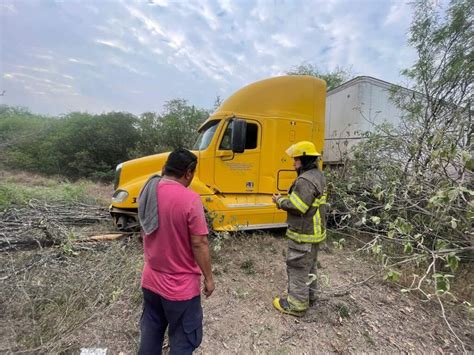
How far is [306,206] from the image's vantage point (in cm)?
256

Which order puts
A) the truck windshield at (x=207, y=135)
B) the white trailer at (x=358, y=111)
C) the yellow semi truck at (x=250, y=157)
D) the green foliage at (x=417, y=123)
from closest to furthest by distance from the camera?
the green foliage at (x=417, y=123), the yellow semi truck at (x=250, y=157), the truck windshield at (x=207, y=135), the white trailer at (x=358, y=111)

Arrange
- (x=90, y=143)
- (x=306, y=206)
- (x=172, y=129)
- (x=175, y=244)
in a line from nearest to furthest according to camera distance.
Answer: (x=175, y=244)
(x=306, y=206)
(x=172, y=129)
(x=90, y=143)

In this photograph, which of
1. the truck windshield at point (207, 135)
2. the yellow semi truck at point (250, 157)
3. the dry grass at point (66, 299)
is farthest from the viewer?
the truck windshield at point (207, 135)

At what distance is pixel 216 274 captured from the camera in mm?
3602

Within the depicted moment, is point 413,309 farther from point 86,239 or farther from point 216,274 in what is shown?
point 86,239

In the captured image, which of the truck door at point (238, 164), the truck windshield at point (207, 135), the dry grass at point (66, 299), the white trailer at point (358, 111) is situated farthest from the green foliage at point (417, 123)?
the dry grass at point (66, 299)

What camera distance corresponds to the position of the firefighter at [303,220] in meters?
2.58

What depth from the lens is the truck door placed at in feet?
15.3

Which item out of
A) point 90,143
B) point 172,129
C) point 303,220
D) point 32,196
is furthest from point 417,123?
point 90,143

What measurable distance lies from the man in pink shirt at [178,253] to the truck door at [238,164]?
9.58 feet

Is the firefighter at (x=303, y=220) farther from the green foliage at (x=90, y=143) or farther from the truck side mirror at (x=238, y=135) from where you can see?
the green foliage at (x=90, y=143)

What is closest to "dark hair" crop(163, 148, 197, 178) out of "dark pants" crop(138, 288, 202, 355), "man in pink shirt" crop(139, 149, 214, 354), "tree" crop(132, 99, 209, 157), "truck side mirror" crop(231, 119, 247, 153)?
"man in pink shirt" crop(139, 149, 214, 354)

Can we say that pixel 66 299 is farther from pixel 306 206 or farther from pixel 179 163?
pixel 306 206

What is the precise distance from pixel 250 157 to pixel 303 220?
7.57 feet
